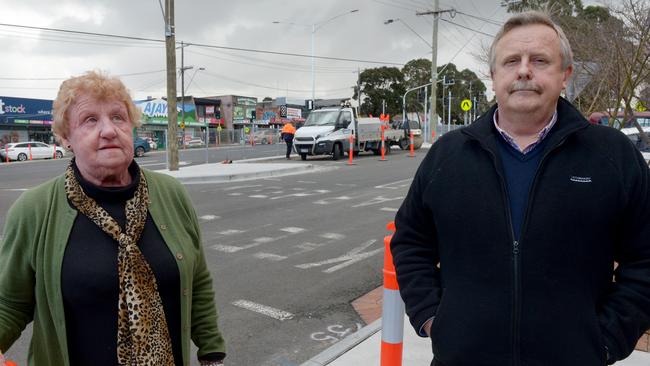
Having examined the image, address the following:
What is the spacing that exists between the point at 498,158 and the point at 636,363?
2522 millimetres

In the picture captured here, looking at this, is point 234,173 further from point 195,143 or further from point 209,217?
point 195,143

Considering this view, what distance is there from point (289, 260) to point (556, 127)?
4888 millimetres

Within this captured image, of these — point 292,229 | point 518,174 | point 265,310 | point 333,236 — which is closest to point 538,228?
point 518,174

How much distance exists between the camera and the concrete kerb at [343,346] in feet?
11.9

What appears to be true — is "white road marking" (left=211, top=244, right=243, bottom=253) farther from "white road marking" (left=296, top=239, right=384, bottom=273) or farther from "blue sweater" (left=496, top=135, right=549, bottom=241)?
"blue sweater" (left=496, top=135, right=549, bottom=241)

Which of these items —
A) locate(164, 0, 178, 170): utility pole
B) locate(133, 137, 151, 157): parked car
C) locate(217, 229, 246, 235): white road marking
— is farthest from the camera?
locate(133, 137, 151, 157): parked car

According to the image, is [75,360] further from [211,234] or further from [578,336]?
[211,234]

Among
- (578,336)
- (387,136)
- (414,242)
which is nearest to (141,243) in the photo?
(414,242)

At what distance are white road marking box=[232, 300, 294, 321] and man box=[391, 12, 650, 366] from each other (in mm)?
2852

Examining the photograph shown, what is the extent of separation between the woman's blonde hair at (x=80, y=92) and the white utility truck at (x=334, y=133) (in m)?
19.7

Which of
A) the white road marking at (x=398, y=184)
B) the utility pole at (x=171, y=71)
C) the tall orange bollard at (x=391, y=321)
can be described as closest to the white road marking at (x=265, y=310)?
the tall orange bollard at (x=391, y=321)

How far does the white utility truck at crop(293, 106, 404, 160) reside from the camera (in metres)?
21.8

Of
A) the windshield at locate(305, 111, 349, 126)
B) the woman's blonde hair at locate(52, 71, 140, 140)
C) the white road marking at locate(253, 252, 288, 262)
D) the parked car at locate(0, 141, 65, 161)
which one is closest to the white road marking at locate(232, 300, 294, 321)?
the white road marking at locate(253, 252, 288, 262)

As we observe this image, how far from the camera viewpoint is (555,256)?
1692 mm
